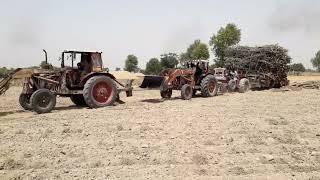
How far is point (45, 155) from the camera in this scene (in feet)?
27.0

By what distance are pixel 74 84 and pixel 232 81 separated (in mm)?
12072

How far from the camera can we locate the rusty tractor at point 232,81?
83.3 feet

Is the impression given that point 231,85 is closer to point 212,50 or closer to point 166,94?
point 166,94

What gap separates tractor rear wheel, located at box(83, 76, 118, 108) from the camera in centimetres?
1539

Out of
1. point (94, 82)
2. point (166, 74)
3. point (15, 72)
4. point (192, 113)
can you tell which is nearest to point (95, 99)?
point (94, 82)

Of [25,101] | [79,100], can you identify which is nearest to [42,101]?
[25,101]

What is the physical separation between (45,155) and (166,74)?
40.2 feet

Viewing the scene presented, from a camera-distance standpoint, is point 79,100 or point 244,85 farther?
point 244,85

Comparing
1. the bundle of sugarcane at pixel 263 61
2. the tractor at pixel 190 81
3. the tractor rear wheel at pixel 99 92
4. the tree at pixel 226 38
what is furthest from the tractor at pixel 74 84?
the tree at pixel 226 38

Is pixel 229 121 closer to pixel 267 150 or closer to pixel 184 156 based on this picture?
pixel 267 150

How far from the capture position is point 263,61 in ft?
93.1

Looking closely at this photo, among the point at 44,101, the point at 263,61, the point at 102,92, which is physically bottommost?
the point at 44,101

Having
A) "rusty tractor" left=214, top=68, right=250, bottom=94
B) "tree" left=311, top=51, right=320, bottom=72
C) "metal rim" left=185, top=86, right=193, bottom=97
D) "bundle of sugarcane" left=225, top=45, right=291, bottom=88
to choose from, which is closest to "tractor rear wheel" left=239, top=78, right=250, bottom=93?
"rusty tractor" left=214, top=68, right=250, bottom=94

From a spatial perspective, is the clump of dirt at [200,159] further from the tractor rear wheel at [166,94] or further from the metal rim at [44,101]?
the tractor rear wheel at [166,94]
